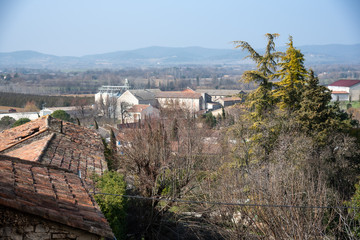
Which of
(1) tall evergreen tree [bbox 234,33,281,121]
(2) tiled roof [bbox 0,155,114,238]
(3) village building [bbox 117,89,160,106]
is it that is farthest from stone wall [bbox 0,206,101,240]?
(3) village building [bbox 117,89,160,106]

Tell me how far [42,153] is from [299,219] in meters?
7.17

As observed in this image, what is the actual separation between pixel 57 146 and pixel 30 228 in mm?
7893

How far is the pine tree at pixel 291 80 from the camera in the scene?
70.5 ft

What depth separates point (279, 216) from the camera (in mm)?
8898

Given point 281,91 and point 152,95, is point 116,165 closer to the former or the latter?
point 281,91

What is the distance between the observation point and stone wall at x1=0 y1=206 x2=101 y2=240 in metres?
4.71

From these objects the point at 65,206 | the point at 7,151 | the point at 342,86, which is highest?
the point at 65,206

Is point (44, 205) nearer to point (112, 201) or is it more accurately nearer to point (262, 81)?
point (112, 201)

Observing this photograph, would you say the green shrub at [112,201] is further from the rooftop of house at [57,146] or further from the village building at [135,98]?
the village building at [135,98]

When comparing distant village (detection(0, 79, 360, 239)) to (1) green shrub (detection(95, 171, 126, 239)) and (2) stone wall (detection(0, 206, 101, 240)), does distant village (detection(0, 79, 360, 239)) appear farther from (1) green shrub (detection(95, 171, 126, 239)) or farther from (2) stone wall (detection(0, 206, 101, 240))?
(1) green shrub (detection(95, 171, 126, 239))

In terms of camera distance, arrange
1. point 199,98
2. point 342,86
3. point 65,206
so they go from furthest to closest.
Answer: point 342,86 → point 199,98 → point 65,206

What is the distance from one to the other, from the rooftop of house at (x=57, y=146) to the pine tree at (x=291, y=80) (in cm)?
1092

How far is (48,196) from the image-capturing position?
568 cm

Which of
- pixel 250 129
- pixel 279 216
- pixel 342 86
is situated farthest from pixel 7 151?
pixel 342 86
